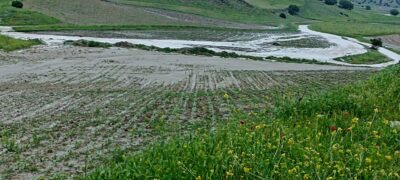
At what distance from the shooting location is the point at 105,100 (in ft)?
62.1

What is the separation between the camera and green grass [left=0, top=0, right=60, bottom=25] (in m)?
68.3

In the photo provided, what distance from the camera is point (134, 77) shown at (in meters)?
28.0

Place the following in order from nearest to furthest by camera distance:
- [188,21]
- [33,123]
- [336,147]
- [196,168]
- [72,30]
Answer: [196,168] < [336,147] < [33,123] < [72,30] < [188,21]

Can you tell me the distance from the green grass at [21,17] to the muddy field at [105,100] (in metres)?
31.5

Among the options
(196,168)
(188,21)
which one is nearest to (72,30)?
(188,21)

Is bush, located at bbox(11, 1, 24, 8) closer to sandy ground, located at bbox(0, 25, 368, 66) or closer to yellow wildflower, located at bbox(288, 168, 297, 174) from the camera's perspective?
sandy ground, located at bbox(0, 25, 368, 66)

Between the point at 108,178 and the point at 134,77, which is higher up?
the point at 108,178

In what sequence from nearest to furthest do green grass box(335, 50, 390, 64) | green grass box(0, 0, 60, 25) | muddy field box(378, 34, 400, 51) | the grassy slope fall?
the grassy slope, green grass box(335, 50, 390, 64), green grass box(0, 0, 60, 25), muddy field box(378, 34, 400, 51)

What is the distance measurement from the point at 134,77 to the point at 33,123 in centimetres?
1398

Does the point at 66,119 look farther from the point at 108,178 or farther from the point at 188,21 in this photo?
the point at 188,21

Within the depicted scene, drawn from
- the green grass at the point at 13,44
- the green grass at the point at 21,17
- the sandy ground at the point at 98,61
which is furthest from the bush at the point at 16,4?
the sandy ground at the point at 98,61

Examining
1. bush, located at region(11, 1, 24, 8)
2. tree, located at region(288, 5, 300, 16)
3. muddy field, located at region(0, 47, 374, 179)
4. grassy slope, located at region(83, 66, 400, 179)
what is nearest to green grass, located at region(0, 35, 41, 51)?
muddy field, located at region(0, 47, 374, 179)

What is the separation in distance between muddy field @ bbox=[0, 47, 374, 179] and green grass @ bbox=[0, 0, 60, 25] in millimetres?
31518

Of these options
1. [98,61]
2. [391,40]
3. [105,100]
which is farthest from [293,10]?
[105,100]
